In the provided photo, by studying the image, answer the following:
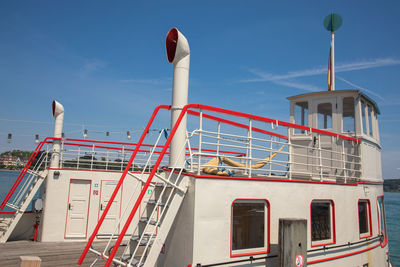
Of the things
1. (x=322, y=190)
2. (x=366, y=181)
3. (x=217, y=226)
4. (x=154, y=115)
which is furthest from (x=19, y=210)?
(x=366, y=181)

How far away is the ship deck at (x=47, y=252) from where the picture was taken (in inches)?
315

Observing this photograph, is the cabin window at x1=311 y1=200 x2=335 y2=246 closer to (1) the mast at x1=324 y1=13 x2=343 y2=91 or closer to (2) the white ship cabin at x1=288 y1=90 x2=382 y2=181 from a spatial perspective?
(2) the white ship cabin at x1=288 y1=90 x2=382 y2=181

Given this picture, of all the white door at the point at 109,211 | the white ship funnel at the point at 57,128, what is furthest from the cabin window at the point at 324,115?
the white ship funnel at the point at 57,128

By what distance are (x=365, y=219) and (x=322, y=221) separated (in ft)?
7.95

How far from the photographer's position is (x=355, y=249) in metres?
7.71

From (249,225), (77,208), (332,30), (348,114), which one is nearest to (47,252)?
(77,208)

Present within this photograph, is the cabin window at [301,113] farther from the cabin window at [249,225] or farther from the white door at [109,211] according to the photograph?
the white door at [109,211]

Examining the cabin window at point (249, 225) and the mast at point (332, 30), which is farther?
the mast at point (332, 30)

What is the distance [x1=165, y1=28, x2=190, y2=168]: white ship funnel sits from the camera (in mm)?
6203

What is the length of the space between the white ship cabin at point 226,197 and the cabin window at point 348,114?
0.10ft

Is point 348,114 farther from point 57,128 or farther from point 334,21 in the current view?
point 57,128

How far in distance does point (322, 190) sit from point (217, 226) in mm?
3280

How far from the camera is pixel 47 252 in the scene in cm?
908

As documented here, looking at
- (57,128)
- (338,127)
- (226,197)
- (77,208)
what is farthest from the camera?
(57,128)
